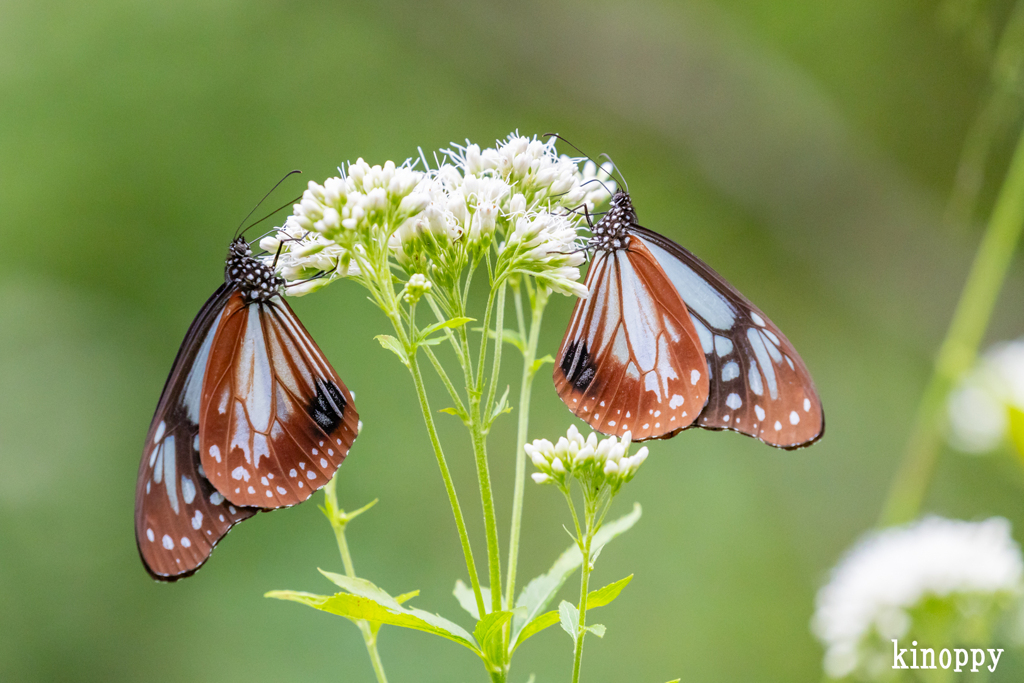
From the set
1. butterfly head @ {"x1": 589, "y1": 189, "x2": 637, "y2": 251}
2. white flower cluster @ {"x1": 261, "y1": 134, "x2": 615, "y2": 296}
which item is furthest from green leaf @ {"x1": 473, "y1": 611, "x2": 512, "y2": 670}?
butterfly head @ {"x1": 589, "y1": 189, "x2": 637, "y2": 251}

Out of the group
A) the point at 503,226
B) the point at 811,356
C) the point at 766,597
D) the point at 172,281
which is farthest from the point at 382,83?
the point at 766,597

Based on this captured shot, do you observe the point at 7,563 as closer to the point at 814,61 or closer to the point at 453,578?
the point at 453,578

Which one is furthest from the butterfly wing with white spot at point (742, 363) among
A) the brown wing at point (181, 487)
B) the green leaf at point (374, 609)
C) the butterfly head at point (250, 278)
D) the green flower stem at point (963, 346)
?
the brown wing at point (181, 487)

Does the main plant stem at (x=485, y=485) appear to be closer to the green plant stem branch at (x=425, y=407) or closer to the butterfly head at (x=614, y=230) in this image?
the green plant stem branch at (x=425, y=407)

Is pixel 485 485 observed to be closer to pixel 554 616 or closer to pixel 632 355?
pixel 554 616

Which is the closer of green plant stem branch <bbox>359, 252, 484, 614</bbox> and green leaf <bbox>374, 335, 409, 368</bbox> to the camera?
green plant stem branch <bbox>359, 252, 484, 614</bbox>

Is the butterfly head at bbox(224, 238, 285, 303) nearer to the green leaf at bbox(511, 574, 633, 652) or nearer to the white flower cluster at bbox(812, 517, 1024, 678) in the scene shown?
the green leaf at bbox(511, 574, 633, 652)
